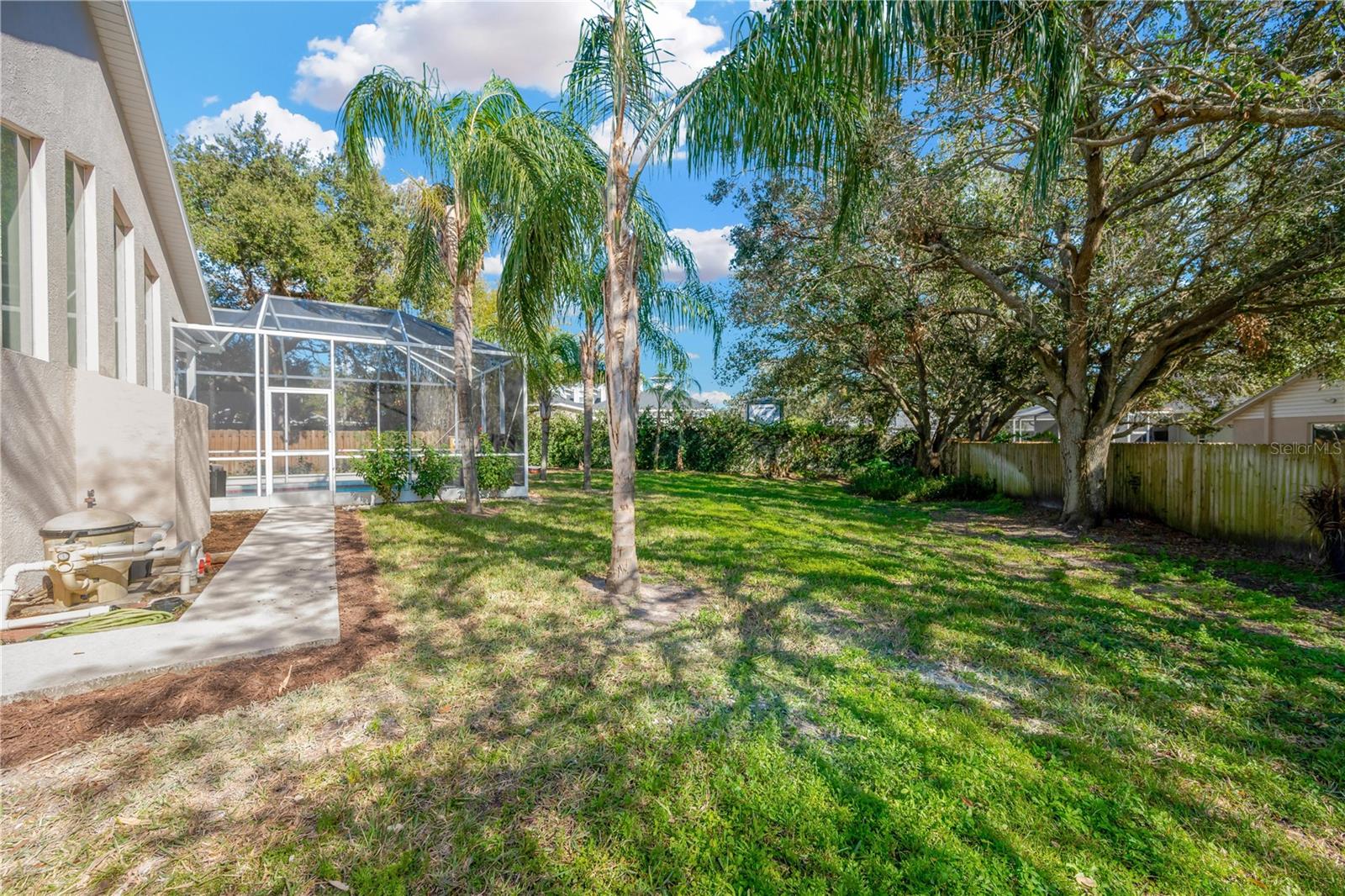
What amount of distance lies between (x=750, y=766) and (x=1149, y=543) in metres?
8.11

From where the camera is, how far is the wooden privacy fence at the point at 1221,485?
21.3 feet

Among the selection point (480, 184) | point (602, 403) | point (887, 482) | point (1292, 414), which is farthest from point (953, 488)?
A: point (602, 403)

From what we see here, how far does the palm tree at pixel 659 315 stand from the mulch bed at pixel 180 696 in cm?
376

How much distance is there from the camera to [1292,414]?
14492 millimetres

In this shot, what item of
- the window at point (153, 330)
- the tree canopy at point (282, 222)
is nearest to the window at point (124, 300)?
the window at point (153, 330)

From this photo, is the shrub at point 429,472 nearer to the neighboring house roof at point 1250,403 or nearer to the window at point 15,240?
the window at point 15,240

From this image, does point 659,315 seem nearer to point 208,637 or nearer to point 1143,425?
point 208,637

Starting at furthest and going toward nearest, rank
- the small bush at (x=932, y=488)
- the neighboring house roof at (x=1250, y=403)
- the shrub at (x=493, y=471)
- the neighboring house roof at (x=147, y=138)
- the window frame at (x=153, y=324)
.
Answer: the neighboring house roof at (x=1250, y=403) < the small bush at (x=932, y=488) < the shrub at (x=493, y=471) < the window frame at (x=153, y=324) < the neighboring house roof at (x=147, y=138)

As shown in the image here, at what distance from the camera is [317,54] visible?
34.2ft

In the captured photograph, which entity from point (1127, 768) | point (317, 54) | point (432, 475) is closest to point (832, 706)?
point (1127, 768)

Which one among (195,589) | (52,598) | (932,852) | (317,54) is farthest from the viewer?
(317,54)

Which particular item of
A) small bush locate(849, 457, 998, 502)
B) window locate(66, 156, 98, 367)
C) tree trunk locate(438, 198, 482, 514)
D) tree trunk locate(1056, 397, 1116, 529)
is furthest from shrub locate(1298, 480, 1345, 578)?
window locate(66, 156, 98, 367)

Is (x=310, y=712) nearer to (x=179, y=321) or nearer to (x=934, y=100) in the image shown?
(x=934, y=100)

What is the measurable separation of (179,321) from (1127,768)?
1248 cm
